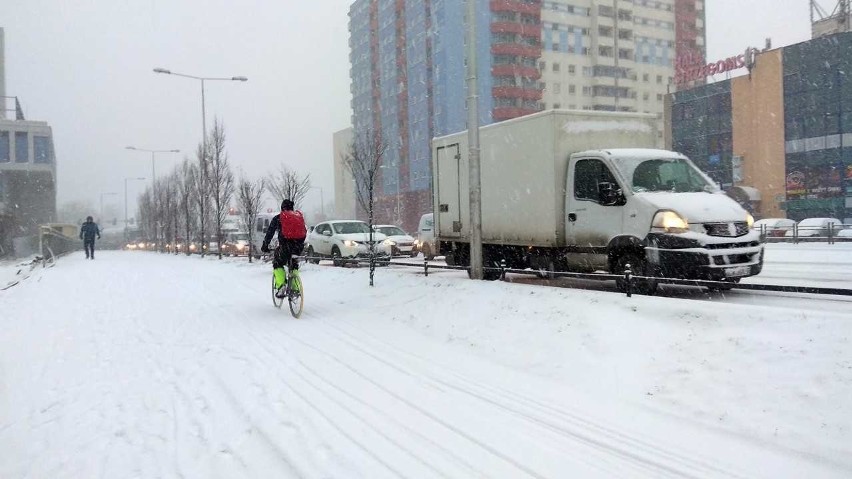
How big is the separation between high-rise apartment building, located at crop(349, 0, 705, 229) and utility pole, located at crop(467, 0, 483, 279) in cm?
5391

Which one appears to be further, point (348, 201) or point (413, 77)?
point (348, 201)

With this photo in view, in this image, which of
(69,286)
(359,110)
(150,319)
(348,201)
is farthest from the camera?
(348,201)

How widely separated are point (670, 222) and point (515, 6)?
6605 cm

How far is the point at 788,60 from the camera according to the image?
1905 inches

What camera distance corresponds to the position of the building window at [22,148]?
6644cm

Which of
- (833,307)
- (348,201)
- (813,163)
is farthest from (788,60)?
(348,201)

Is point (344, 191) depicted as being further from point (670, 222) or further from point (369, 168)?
point (670, 222)

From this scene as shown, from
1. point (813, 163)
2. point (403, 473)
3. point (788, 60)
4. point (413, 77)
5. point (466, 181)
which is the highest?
point (413, 77)

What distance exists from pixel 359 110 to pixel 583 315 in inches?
3395

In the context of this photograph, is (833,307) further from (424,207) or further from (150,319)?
(424,207)

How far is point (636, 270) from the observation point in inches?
365

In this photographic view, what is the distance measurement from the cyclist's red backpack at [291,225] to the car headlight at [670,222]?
536 centimetres

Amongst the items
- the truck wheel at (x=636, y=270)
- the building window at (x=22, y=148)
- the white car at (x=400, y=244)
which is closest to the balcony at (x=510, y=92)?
the white car at (x=400, y=244)

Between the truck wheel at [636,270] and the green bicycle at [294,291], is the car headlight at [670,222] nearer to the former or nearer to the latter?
the truck wheel at [636,270]
